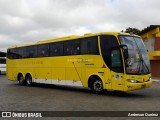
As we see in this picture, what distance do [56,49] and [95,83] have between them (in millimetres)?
4496

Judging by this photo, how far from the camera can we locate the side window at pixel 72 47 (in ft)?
62.6

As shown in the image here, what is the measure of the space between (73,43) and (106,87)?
386cm

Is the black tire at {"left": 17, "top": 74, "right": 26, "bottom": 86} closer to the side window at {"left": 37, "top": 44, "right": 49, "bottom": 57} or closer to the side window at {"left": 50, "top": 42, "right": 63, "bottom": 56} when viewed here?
the side window at {"left": 37, "top": 44, "right": 49, "bottom": 57}

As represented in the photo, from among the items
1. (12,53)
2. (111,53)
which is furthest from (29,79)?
(111,53)

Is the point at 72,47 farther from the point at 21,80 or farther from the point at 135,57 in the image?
the point at 21,80

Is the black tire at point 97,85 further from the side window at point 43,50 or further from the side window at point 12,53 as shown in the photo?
the side window at point 12,53

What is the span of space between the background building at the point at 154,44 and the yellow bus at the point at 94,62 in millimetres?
17791

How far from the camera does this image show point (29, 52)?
959 inches

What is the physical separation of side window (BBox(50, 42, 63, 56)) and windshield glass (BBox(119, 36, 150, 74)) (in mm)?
5153

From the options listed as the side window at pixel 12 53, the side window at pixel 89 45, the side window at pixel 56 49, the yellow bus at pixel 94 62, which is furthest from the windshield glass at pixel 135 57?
the side window at pixel 12 53

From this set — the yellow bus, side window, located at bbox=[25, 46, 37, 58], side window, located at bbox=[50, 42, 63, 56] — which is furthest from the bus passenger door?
side window, located at bbox=[25, 46, 37, 58]

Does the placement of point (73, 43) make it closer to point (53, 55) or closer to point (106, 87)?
point (53, 55)

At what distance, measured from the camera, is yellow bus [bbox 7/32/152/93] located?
1616cm

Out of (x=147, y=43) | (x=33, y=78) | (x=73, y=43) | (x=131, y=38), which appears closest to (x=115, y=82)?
(x=131, y=38)
